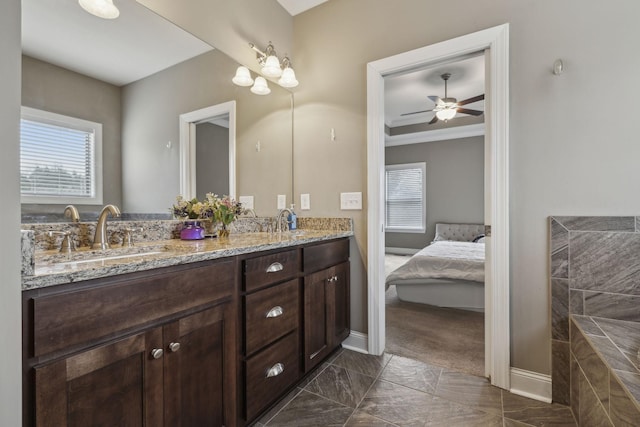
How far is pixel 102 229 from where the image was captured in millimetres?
1289

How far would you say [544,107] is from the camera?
159 cm

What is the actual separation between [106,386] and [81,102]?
3.96 ft

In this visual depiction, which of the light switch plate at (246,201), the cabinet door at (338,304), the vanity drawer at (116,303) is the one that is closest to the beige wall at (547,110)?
the cabinet door at (338,304)

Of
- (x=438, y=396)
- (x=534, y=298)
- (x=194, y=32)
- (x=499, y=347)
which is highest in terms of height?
(x=194, y=32)

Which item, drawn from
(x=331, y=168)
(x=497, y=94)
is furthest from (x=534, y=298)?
(x=331, y=168)

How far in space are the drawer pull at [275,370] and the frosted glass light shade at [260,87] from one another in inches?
74.1

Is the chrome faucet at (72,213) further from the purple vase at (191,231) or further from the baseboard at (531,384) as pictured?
the baseboard at (531,384)

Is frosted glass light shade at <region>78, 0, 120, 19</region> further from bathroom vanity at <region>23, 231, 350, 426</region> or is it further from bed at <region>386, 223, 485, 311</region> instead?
bed at <region>386, 223, 485, 311</region>

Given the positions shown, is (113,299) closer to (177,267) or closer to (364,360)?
(177,267)

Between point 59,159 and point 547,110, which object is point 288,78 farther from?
point 547,110

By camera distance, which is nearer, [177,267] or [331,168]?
[177,267]

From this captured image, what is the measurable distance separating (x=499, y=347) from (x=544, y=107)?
4.53ft

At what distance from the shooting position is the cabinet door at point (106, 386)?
2.50ft

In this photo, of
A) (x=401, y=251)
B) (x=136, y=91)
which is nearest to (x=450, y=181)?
(x=401, y=251)
